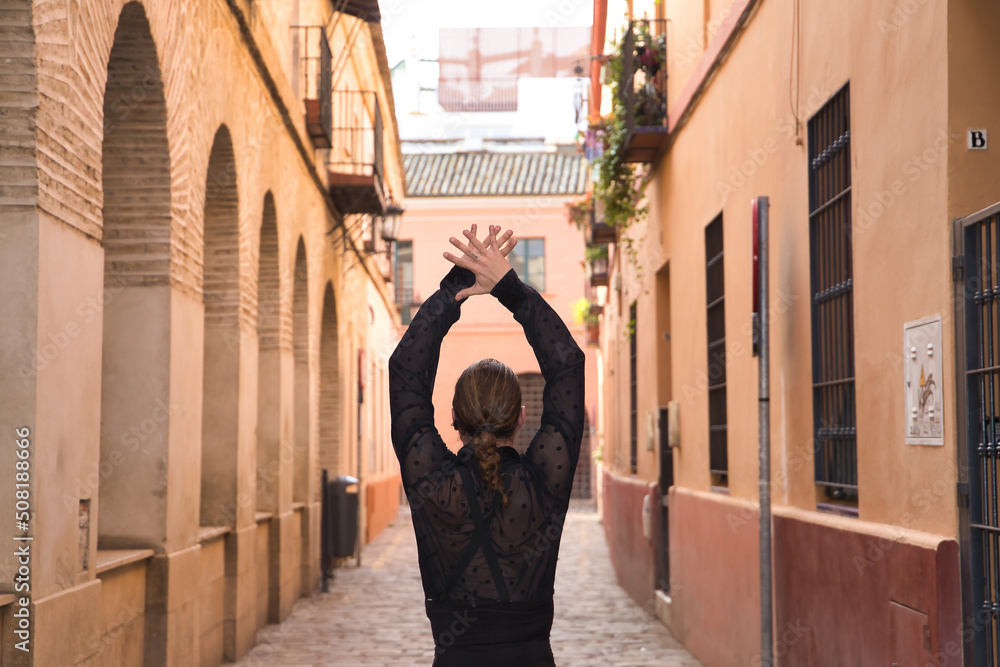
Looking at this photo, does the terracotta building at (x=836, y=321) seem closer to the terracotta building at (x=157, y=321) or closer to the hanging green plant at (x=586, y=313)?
the terracotta building at (x=157, y=321)

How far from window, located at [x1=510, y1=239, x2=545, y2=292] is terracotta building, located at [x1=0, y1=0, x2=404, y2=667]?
24.0 metres

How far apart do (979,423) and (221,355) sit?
304 inches

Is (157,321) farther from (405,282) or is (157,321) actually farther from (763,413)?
(405,282)

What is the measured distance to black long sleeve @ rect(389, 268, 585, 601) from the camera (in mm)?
2908

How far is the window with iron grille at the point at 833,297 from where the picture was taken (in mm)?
6219

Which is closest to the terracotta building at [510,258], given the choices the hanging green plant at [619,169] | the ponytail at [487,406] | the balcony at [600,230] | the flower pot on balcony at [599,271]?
the flower pot on balcony at [599,271]

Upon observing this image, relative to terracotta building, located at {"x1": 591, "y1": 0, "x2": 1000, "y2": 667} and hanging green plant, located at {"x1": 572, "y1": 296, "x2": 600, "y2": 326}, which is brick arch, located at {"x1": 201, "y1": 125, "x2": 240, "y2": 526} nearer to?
terracotta building, located at {"x1": 591, "y1": 0, "x2": 1000, "y2": 667}

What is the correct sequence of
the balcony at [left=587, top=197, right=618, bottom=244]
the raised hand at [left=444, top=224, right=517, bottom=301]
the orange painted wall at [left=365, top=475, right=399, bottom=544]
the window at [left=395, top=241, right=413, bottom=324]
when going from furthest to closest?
the window at [left=395, top=241, right=413, bottom=324] < the orange painted wall at [left=365, top=475, right=399, bottom=544] < the balcony at [left=587, top=197, right=618, bottom=244] < the raised hand at [left=444, top=224, right=517, bottom=301]

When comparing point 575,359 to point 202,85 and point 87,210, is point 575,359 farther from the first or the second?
point 202,85

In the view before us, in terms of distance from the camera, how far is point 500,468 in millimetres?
2943

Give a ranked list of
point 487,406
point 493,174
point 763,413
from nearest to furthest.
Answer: point 487,406 < point 763,413 < point 493,174

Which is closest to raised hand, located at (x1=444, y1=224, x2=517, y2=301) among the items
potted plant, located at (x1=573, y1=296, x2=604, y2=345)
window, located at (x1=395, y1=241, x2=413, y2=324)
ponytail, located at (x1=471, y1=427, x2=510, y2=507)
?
ponytail, located at (x1=471, y1=427, x2=510, y2=507)

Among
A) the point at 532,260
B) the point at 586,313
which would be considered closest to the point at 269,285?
the point at 586,313

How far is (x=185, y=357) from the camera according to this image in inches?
340
